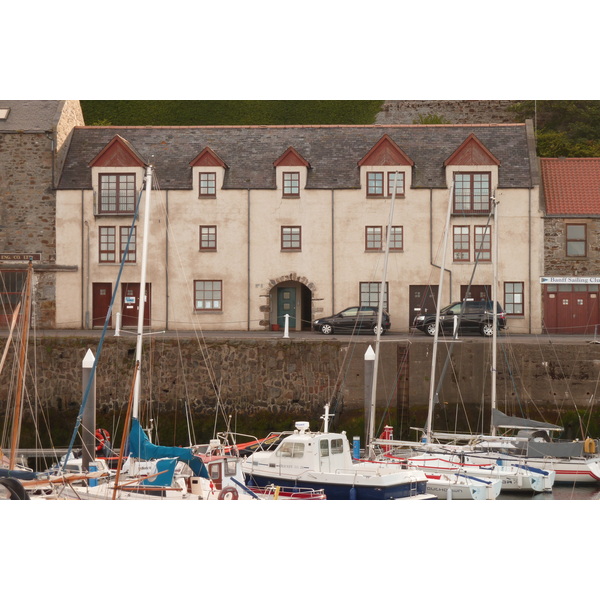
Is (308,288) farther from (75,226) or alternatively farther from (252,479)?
(252,479)

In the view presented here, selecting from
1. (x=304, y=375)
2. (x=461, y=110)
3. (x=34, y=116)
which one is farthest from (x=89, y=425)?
(x=461, y=110)

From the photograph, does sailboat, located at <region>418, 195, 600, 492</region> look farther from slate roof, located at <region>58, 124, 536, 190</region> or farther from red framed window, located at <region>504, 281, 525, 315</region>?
slate roof, located at <region>58, 124, 536, 190</region>

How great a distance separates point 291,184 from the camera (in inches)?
1131

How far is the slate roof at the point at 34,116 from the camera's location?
29.1 metres

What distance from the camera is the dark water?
20641 mm

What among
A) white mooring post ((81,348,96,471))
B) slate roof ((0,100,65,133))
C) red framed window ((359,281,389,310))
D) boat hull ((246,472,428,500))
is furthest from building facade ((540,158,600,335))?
slate roof ((0,100,65,133))

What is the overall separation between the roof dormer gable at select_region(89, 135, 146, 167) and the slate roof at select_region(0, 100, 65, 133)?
1.60 meters

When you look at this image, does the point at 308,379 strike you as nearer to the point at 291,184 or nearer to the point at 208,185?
the point at 291,184

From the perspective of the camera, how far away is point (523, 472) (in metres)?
21.1

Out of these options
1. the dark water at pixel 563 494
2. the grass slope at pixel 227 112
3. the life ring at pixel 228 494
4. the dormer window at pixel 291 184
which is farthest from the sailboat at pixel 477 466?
the grass slope at pixel 227 112

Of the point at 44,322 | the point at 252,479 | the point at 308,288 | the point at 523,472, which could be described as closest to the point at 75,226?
the point at 44,322

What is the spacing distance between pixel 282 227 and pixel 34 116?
7.20m

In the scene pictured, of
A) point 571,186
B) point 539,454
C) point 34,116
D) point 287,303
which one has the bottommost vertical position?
point 539,454

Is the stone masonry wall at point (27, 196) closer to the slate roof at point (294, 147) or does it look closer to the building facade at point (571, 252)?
the slate roof at point (294, 147)
